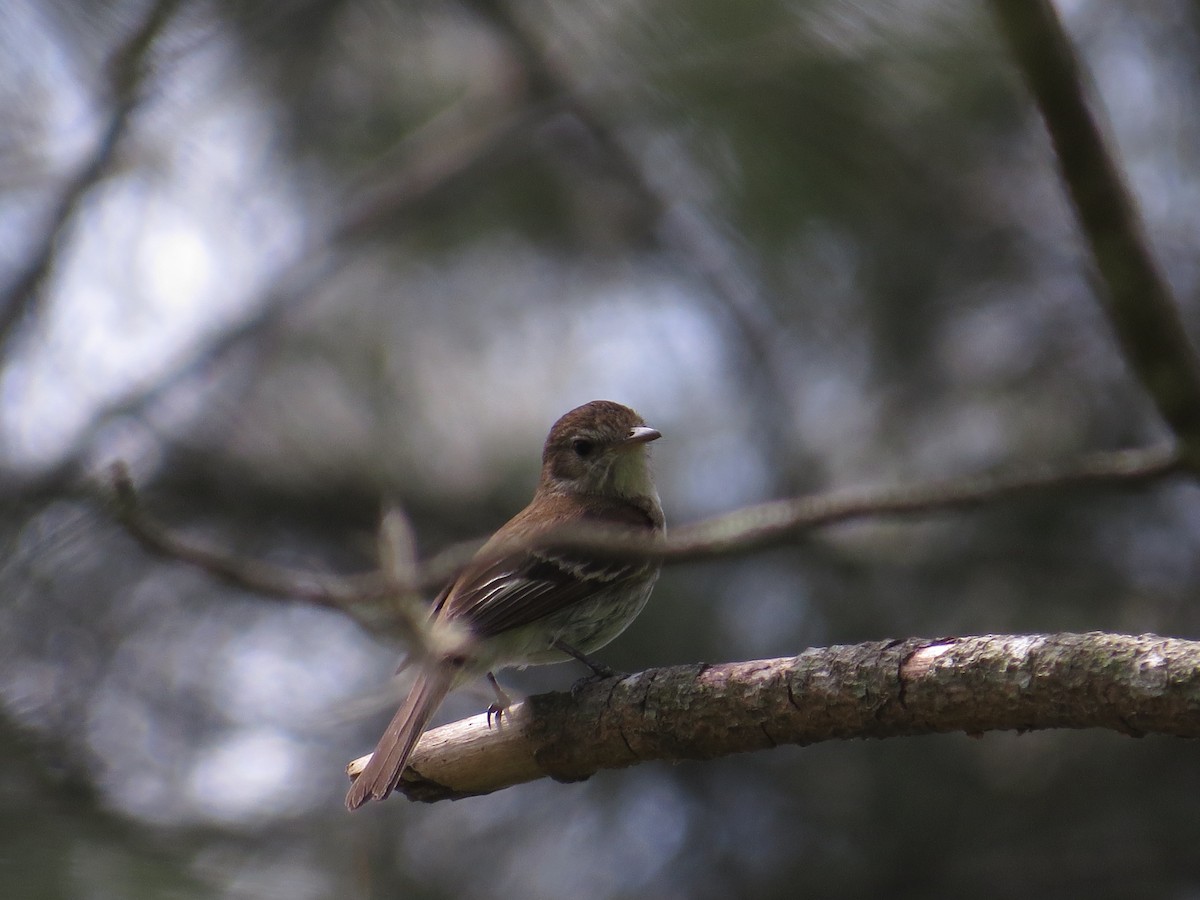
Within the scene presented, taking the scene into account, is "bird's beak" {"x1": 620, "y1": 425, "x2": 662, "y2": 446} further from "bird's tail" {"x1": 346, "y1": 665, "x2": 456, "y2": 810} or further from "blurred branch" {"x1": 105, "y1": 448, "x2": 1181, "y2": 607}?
"blurred branch" {"x1": 105, "y1": 448, "x2": 1181, "y2": 607}

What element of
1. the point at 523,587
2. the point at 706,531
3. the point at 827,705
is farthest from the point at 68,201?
the point at 827,705

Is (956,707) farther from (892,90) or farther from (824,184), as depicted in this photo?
(824,184)

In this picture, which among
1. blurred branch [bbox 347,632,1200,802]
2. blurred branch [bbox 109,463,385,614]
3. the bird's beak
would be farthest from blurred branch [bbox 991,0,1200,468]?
the bird's beak

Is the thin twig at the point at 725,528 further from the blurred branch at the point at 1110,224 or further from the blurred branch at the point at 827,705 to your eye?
the blurred branch at the point at 827,705

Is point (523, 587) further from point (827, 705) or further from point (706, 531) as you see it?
point (827, 705)

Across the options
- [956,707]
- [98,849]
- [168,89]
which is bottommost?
[956,707]

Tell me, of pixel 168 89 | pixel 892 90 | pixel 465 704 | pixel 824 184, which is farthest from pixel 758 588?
pixel 168 89
